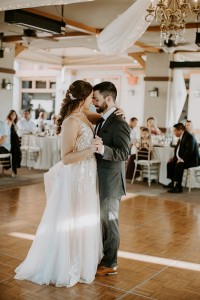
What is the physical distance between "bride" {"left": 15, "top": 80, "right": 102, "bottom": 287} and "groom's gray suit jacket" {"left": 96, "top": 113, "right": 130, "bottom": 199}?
7 centimetres

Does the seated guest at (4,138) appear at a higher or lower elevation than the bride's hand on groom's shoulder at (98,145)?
lower

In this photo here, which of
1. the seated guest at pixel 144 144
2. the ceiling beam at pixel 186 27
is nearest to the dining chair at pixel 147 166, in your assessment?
the seated guest at pixel 144 144

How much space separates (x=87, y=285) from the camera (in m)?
3.16

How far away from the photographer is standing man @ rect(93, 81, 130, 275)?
125 inches

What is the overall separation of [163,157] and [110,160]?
5242 millimetres

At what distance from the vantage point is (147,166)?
8.46 meters

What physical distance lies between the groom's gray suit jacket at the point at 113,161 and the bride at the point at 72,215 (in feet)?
0.23

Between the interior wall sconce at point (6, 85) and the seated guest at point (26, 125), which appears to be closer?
the interior wall sconce at point (6, 85)

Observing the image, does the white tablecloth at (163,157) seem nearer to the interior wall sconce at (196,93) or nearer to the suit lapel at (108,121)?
the suit lapel at (108,121)

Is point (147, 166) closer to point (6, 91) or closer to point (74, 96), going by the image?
point (6, 91)

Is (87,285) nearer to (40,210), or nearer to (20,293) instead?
(20,293)

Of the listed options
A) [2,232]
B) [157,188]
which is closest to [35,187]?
[157,188]

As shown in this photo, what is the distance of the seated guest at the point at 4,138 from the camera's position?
301 inches

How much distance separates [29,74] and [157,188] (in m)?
11.2
